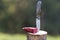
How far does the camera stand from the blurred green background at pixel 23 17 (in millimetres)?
4645

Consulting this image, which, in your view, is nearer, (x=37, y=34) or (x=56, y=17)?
(x=37, y=34)

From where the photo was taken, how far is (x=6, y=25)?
16.3 feet

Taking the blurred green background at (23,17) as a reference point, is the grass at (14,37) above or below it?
below

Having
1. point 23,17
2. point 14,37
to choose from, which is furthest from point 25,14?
point 14,37

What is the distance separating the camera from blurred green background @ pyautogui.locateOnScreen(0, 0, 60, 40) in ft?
15.2

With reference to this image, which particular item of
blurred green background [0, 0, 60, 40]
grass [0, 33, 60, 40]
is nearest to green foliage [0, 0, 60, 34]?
blurred green background [0, 0, 60, 40]

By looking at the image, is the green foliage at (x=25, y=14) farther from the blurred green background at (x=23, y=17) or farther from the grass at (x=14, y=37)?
the grass at (x=14, y=37)

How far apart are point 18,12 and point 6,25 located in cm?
45

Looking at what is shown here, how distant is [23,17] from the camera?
484cm

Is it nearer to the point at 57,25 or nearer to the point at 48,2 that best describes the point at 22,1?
the point at 48,2

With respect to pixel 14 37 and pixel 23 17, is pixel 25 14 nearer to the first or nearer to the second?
pixel 23 17

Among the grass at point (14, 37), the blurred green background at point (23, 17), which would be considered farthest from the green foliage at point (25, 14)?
the grass at point (14, 37)

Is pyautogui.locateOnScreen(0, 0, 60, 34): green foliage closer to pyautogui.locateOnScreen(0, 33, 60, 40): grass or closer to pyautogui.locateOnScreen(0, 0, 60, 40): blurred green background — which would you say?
pyautogui.locateOnScreen(0, 0, 60, 40): blurred green background

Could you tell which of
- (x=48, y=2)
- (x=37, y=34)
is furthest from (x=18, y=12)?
(x=37, y=34)
